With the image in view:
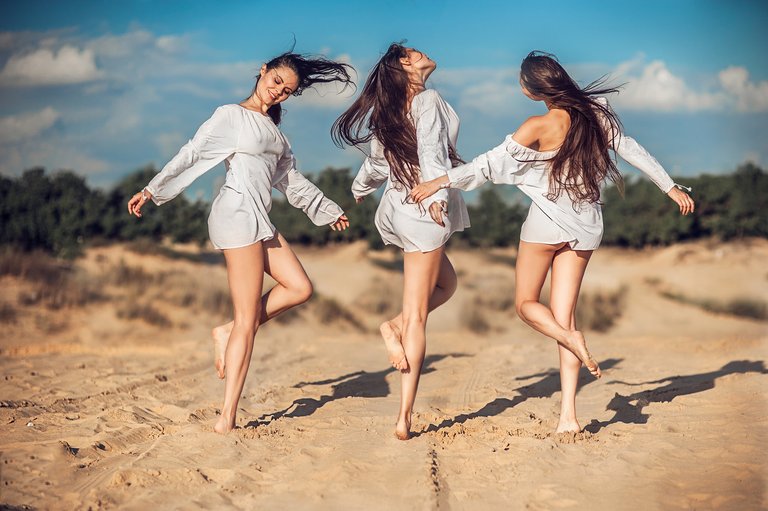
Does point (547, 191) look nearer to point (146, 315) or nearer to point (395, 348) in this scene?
point (395, 348)

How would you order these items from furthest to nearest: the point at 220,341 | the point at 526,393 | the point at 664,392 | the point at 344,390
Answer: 1. the point at 344,390
2. the point at 526,393
3. the point at 664,392
4. the point at 220,341

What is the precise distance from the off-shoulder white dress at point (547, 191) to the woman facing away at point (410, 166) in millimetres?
322

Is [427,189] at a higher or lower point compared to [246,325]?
higher

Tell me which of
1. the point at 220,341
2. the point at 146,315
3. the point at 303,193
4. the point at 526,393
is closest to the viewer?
the point at 220,341

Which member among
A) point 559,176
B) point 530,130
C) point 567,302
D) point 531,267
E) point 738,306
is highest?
point 530,130

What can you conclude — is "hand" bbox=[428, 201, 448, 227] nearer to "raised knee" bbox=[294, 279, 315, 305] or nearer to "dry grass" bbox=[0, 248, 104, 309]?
"raised knee" bbox=[294, 279, 315, 305]

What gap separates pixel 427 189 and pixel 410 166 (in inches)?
14.0

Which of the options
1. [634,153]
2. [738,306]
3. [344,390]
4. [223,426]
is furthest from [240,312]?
[738,306]

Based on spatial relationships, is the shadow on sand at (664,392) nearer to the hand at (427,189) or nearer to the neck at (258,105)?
the hand at (427,189)

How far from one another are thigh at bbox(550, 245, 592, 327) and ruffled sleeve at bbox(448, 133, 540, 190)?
67 centimetres

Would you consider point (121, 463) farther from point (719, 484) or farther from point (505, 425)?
point (719, 484)

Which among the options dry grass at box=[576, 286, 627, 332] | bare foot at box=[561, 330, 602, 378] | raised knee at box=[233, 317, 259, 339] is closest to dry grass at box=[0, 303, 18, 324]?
raised knee at box=[233, 317, 259, 339]

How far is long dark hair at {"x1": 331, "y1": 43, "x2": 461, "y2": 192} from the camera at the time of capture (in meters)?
5.59

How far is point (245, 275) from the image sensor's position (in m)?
5.70
